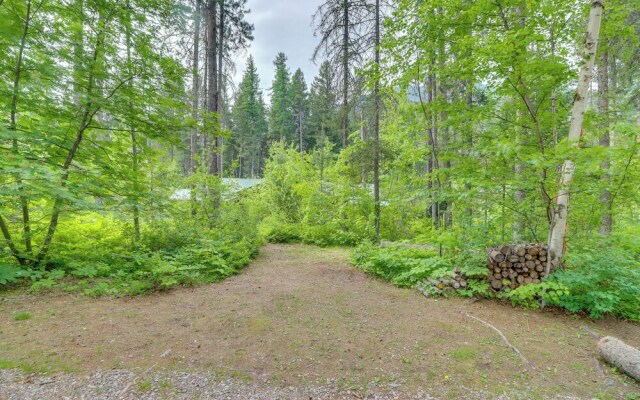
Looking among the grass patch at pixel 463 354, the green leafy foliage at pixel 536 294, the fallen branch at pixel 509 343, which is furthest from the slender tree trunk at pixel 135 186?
the green leafy foliage at pixel 536 294

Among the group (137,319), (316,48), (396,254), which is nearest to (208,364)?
(137,319)

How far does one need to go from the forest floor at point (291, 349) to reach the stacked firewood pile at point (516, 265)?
1.38ft

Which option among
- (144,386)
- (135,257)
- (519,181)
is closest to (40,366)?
(144,386)

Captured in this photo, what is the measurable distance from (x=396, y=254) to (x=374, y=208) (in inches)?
139

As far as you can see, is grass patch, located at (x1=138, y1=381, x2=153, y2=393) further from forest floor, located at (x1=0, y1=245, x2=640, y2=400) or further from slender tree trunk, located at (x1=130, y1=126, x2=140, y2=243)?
slender tree trunk, located at (x1=130, y1=126, x2=140, y2=243)

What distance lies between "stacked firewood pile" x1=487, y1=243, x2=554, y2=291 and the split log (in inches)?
53.4

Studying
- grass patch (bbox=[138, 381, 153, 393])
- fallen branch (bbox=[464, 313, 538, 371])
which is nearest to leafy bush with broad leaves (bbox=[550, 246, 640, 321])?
fallen branch (bbox=[464, 313, 538, 371])

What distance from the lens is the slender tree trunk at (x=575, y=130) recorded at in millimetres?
3881

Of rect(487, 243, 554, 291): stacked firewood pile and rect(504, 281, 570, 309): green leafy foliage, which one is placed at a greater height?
rect(487, 243, 554, 291): stacked firewood pile

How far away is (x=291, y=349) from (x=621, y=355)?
330 cm

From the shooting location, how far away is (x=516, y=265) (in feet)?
14.6

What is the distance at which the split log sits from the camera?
8.63 feet

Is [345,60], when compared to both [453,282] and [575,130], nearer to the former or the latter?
[575,130]

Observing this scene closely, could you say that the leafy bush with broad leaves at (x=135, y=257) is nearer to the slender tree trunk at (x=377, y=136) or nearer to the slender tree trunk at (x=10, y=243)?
the slender tree trunk at (x=10, y=243)
